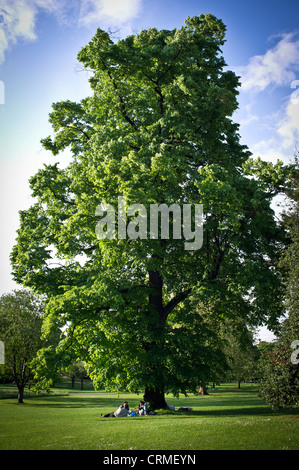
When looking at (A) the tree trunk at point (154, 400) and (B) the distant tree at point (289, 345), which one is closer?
(B) the distant tree at point (289, 345)

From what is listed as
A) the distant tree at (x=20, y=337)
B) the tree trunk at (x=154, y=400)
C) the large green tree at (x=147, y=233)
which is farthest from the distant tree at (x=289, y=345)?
the distant tree at (x=20, y=337)

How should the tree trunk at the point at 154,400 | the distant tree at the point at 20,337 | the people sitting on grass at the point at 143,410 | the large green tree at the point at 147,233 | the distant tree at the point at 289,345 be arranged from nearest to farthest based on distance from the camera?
the distant tree at the point at 289,345, the large green tree at the point at 147,233, the people sitting on grass at the point at 143,410, the tree trunk at the point at 154,400, the distant tree at the point at 20,337

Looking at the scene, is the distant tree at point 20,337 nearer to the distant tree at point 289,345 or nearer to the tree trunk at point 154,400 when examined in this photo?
the tree trunk at point 154,400

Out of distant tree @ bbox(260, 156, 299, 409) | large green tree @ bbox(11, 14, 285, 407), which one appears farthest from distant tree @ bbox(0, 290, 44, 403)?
distant tree @ bbox(260, 156, 299, 409)

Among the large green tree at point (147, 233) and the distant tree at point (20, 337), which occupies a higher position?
the large green tree at point (147, 233)

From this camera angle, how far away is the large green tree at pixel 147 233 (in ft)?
46.2

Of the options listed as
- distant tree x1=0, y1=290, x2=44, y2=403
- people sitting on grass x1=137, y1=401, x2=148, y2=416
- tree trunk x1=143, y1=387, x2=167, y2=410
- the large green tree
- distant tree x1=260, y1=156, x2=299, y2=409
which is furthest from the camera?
distant tree x1=0, y1=290, x2=44, y2=403

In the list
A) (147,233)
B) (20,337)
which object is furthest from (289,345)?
(20,337)

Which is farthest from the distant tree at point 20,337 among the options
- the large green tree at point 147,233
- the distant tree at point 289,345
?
the distant tree at point 289,345

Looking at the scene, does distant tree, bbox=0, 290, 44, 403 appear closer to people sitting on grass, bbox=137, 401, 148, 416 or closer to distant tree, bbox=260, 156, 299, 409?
people sitting on grass, bbox=137, 401, 148, 416

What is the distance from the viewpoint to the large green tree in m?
14.1

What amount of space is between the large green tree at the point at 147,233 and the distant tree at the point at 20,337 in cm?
1700

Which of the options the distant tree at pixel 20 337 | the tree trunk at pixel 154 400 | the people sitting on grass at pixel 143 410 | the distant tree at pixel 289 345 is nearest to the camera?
the distant tree at pixel 289 345

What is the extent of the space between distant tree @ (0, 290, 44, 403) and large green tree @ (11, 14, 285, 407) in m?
17.0
